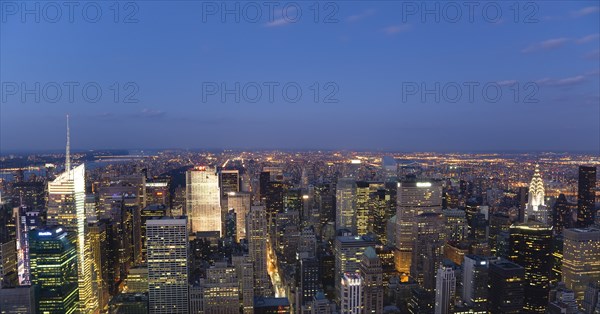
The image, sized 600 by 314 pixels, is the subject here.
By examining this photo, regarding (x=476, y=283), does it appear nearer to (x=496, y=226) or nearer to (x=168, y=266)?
(x=496, y=226)

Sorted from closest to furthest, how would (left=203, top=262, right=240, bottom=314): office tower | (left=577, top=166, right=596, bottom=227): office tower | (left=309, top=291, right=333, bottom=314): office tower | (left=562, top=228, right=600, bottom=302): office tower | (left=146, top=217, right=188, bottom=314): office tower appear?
(left=309, top=291, right=333, bottom=314): office tower → (left=577, top=166, right=596, bottom=227): office tower → (left=203, top=262, right=240, bottom=314): office tower → (left=146, top=217, right=188, bottom=314): office tower → (left=562, top=228, right=600, bottom=302): office tower

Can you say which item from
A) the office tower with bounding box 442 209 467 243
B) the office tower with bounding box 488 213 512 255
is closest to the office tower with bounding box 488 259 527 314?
the office tower with bounding box 488 213 512 255

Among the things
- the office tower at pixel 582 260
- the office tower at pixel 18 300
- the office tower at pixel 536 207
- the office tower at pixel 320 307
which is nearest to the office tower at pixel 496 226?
the office tower at pixel 536 207

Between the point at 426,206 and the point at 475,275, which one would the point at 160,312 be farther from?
the point at 426,206

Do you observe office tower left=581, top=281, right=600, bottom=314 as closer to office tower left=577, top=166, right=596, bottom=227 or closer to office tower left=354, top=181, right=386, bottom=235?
office tower left=577, top=166, right=596, bottom=227

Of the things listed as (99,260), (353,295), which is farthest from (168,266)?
(353,295)
